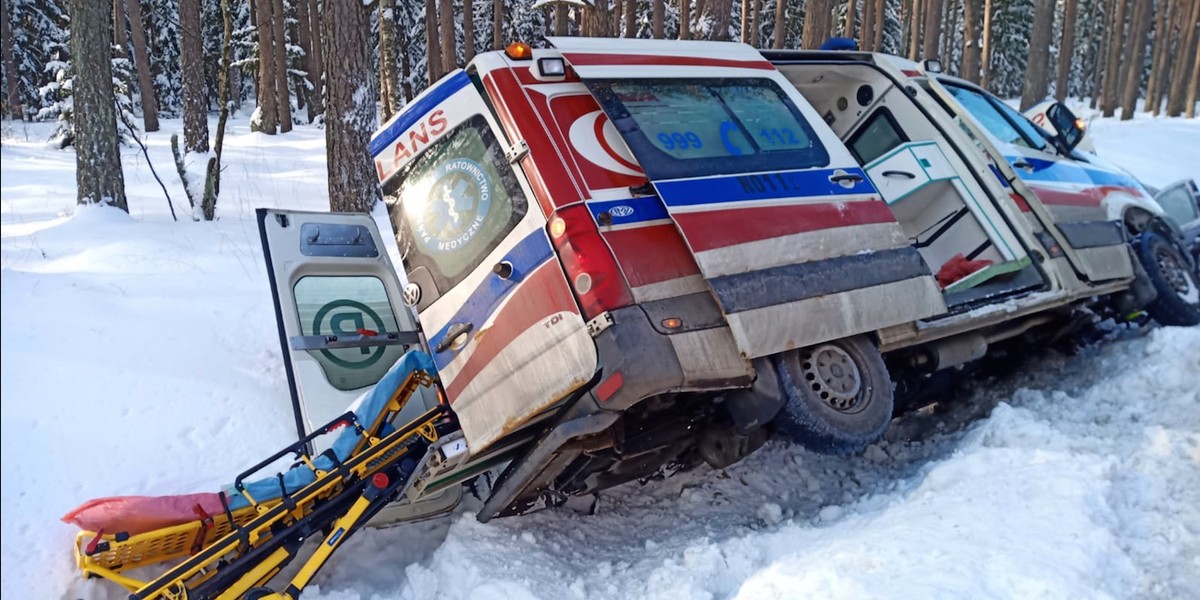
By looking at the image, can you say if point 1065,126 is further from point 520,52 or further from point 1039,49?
point 1039,49

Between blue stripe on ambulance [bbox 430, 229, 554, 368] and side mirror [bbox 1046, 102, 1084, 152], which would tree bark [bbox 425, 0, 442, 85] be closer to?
side mirror [bbox 1046, 102, 1084, 152]

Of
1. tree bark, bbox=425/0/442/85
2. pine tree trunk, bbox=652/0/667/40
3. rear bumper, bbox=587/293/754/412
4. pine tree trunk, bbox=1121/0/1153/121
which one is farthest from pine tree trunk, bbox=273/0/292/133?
pine tree trunk, bbox=1121/0/1153/121

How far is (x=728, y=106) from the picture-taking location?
168 inches

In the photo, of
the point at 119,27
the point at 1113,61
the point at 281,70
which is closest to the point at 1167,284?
the point at 281,70

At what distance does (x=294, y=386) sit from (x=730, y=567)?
241 cm

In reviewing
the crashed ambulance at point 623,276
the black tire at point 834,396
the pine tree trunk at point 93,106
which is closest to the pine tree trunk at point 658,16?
the pine tree trunk at point 93,106

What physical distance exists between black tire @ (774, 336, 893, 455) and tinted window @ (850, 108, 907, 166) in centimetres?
237

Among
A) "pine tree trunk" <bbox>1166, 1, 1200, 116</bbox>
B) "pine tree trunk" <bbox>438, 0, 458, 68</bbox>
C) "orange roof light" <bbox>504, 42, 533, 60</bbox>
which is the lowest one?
"pine tree trunk" <bbox>1166, 1, 1200, 116</bbox>

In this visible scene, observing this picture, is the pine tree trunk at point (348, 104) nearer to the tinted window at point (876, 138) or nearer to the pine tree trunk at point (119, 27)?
the tinted window at point (876, 138)

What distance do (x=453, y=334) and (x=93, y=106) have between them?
7.19 metres

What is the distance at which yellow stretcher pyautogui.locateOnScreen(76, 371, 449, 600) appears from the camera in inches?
129

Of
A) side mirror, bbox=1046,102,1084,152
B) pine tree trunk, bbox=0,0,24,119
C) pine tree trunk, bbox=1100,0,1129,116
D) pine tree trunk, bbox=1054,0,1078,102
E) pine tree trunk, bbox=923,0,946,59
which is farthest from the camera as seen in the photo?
pine tree trunk, bbox=1100,0,1129,116

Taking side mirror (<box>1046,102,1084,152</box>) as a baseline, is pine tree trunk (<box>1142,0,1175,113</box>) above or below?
below

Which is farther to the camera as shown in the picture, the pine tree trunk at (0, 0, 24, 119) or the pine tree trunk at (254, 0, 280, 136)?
the pine tree trunk at (0, 0, 24, 119)
